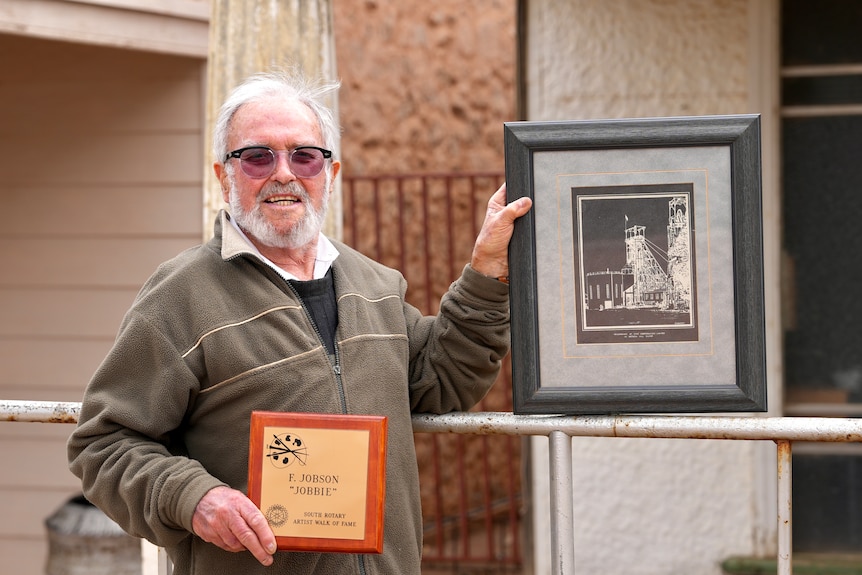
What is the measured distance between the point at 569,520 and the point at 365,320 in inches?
21.2

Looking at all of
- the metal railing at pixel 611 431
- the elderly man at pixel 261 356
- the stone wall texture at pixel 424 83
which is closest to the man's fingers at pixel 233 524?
the elderly man at pixel 261 356

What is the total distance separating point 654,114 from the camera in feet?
14.4

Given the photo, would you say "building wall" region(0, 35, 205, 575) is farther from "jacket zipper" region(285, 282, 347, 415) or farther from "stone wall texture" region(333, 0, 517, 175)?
"jacket zipper" region(285, 282, 347, 415)

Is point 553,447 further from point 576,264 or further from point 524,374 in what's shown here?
point 576,264

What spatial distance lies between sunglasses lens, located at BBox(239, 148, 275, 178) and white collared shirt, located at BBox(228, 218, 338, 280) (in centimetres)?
11

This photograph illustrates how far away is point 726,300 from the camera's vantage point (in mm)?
1902

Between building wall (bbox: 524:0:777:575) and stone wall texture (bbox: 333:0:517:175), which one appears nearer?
building wall (bbox: 524:0:777:575)

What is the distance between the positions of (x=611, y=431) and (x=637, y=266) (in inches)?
12.0

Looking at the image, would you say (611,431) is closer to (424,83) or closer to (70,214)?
(70,214)

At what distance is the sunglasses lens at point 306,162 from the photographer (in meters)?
2.03

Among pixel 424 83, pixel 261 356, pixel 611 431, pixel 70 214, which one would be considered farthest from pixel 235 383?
pixel 424 83

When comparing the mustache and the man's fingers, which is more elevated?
the mustache

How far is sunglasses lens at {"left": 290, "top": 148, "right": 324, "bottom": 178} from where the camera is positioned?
203cm

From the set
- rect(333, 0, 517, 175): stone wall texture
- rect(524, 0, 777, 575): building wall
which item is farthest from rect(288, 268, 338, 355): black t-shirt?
rect(333, 0, 517, 175): stone wall texture
